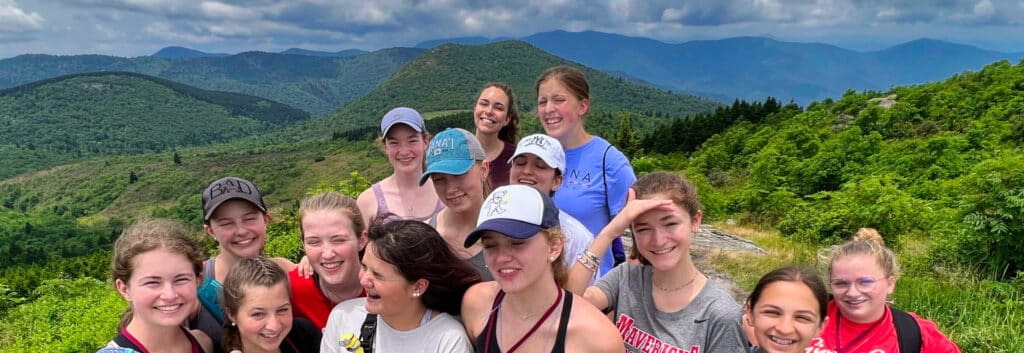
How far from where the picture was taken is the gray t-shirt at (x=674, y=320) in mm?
2324

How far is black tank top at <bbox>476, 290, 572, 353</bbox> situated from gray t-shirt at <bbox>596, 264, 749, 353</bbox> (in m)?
0.50

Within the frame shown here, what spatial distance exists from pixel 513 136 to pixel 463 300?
213 centimetres

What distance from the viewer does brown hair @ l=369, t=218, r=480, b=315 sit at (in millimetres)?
2475

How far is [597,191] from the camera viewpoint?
11.4 feet

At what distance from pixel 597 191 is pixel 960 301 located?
15.7 ft

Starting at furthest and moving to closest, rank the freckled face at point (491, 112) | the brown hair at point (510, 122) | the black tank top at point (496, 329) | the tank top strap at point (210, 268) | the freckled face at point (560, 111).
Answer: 1. the brown hair at point (510, 122)
2. the freckled face at point (491, 112)
3. the freckled face at point (560, 111)
4. the tank top strap at point (210, 268)
5. the black tank top at point (496, 329)

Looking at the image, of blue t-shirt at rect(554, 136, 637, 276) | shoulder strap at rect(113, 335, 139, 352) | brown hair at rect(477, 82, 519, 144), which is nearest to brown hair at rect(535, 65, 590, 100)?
blue t-shirt at rect(554, 136, 637, 276)

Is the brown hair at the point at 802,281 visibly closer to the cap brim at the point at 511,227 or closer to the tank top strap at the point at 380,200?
the cap brim at the point at 511,227

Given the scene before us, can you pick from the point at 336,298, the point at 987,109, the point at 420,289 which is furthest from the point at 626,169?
the point at 987,109

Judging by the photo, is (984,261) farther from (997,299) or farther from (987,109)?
(987,109)

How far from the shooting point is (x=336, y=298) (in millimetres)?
3070

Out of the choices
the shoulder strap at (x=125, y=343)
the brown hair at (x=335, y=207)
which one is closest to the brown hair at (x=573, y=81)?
the brown hair at (x=335, y=207)

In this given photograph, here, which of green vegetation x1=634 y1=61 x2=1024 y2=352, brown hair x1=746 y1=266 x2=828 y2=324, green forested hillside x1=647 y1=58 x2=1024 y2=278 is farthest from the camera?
green forested hillside x1=647 y1=58 x2=1024 y2=278

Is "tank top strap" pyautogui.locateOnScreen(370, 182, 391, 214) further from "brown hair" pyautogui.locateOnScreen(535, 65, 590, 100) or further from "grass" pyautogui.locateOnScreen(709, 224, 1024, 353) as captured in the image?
"grass" pyautogui.locateOnScreen(709, 224, 1024, 353)
